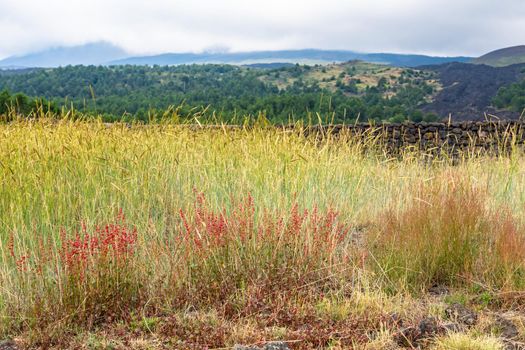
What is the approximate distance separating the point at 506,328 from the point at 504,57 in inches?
7904

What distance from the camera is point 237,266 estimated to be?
4.31 m

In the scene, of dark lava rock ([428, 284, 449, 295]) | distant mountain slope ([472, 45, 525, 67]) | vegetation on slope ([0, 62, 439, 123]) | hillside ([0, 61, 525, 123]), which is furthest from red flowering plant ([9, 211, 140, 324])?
distant mountain slope ([472, 45, 525, 67])

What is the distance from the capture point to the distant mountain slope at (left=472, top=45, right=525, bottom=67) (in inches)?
6998

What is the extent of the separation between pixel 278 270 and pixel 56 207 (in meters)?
Result: 2.29

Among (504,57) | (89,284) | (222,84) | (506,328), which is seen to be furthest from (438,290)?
(504,57)

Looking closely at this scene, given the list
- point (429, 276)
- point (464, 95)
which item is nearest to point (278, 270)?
point (429, 276)

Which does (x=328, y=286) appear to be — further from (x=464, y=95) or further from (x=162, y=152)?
(x=464, y=95)

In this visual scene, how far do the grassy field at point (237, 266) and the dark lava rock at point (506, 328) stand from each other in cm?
4

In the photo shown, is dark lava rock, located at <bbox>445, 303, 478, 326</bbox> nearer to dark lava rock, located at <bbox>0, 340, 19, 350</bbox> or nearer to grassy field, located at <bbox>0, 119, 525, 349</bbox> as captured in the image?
grassy field, located at <bbox>0, 119, 525, 349</bbox>

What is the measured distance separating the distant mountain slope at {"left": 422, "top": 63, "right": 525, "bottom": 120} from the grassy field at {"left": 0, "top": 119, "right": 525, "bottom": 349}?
46493 mm

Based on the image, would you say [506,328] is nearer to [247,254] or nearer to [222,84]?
[247,254]

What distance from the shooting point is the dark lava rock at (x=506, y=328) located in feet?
12.3

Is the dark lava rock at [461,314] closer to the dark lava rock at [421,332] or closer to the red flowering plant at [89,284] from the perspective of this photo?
the dark lava rock at [421,332]

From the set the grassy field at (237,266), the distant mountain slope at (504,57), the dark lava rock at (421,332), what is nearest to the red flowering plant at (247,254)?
the grassy field at (237,266)
